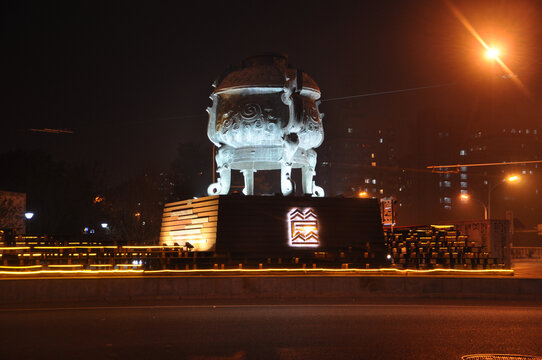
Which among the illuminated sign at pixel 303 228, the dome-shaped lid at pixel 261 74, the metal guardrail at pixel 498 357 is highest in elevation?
the dome-shaped lid at pixel 261 74

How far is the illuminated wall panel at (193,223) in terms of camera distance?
88.7 feet

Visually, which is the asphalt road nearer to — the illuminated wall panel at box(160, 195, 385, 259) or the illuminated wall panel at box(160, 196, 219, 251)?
the illuminated wall panel at box(160, 195, 385, 259)

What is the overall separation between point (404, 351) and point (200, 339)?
357cm

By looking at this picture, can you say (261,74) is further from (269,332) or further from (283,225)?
(269,332)

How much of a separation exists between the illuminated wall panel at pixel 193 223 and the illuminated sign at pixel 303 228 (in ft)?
11.4

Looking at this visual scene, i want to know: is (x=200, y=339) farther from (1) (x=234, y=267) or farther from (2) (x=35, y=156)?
(2) (x=35, y=156)

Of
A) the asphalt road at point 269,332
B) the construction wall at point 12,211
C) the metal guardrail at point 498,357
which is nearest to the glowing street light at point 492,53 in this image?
the asphalt road at point 269,332

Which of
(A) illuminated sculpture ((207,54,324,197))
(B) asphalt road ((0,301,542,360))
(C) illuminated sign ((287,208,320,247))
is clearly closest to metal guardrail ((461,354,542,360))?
(B) asphalt road ((0,301,542,360))

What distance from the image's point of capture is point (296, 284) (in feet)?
59.5

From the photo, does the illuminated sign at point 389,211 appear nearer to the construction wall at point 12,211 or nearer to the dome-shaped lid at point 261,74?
the dome-shaped lid at point 261,74

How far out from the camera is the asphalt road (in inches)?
376

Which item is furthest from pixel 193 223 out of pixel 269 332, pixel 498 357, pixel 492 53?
pixel 498 357

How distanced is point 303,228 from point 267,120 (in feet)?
18.9

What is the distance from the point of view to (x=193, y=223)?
2894 cm
